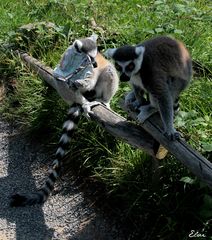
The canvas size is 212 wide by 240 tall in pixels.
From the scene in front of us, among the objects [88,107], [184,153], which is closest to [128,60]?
[184,153]

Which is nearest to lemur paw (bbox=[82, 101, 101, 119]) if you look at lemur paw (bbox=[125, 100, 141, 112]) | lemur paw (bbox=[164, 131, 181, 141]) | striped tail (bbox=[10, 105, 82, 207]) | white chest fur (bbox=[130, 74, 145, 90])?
striped tail (bbox=[10, 105, 82, 207])

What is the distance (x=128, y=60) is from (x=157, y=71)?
0.96 feet

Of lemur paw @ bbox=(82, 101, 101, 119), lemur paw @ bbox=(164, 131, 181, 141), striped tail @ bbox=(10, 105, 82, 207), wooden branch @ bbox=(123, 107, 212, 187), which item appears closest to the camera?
wooden branch @ bbox=(123, 107, 212, 187)

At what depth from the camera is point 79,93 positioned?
502 centimetres

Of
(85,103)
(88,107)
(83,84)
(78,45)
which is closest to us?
(88,107)

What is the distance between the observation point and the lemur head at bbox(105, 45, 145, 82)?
3850mm

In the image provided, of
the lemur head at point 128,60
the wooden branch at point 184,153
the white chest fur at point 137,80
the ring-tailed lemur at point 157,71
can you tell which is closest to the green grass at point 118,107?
the wooden branch at point 184,153

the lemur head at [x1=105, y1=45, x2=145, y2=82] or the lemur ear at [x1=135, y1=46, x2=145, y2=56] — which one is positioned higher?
the lemur ear at [x1=135, y1=46, x2=145, y2=56]

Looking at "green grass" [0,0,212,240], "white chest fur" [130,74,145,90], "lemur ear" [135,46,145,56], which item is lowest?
"green grass" [0,0,212,240]

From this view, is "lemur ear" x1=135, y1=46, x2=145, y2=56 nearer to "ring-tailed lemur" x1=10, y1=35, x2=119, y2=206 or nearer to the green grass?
the green grass

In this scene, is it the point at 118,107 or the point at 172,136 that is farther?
the point at 118,107

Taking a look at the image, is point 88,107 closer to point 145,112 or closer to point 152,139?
point 145,112

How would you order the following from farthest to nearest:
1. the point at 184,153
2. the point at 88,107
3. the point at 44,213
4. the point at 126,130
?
the point at 88,107
the point at 44,213
the point at 126,130
the point at 184,153

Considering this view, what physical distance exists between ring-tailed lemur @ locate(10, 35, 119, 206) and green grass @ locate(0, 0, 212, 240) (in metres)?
0.24
